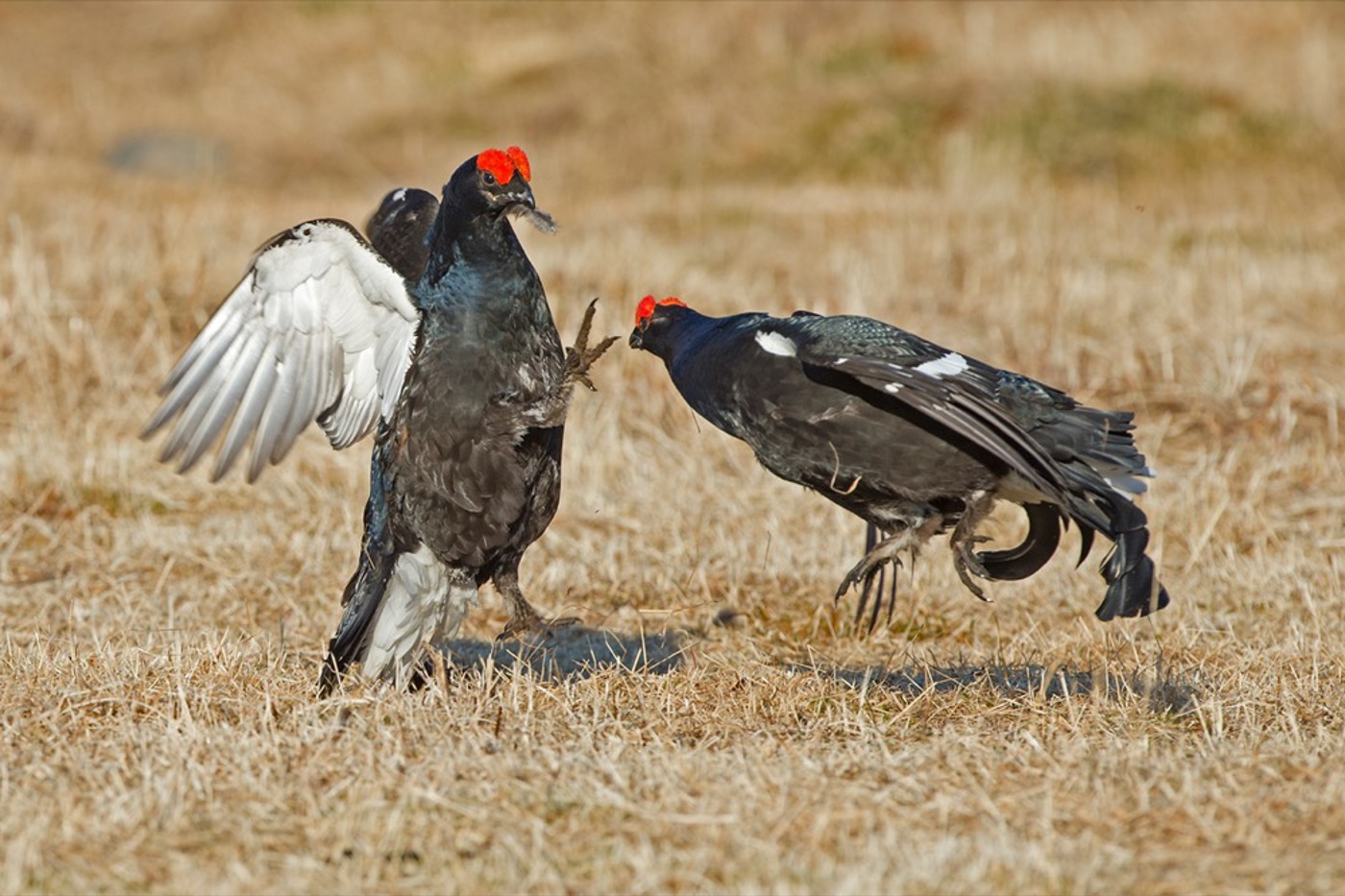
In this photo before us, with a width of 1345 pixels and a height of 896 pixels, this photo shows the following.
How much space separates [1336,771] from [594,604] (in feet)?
9.50

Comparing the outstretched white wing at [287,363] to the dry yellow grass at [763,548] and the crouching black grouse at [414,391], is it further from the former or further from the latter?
the dry yellow grass at [763,548]

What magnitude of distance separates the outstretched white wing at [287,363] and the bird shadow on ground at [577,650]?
0.83 metres

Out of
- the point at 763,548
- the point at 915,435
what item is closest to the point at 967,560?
the point at 915,435

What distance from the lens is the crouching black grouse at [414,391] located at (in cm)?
471

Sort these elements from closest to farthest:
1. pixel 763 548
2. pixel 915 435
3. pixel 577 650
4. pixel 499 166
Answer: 1. pixel 915 435
2. pixel 499 166
3. pixel 577 650
4. pixel 763 548

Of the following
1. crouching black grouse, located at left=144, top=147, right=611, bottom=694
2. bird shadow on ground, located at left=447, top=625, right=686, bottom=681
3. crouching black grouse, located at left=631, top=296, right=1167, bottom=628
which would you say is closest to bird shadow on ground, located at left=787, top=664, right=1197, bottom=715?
crouching black grouse, located at left=631, top=296, right=1167, bottom=628

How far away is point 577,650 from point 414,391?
48.8 inches

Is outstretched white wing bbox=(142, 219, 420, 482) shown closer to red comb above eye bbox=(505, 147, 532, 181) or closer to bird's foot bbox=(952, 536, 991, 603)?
red comb above eye bbox=(505, 147, 532, 181)

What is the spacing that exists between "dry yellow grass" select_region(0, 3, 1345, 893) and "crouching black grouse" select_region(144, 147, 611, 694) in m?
0.32

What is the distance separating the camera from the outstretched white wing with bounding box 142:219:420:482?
4863 millimetres

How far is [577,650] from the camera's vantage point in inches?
221

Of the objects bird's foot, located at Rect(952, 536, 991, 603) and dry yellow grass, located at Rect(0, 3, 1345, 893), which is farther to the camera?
bird's foot, located at Rect(952, 536, 991, 603)

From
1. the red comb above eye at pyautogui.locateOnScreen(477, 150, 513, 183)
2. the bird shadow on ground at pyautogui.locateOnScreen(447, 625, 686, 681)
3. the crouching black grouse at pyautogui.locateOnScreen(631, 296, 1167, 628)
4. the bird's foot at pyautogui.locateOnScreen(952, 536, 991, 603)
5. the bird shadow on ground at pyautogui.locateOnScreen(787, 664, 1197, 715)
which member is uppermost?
the red comb above eye at pyautogui.locateOnScreen(477, 150, 513, 183)

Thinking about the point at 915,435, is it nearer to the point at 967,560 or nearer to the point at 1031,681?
the point at 967,560
